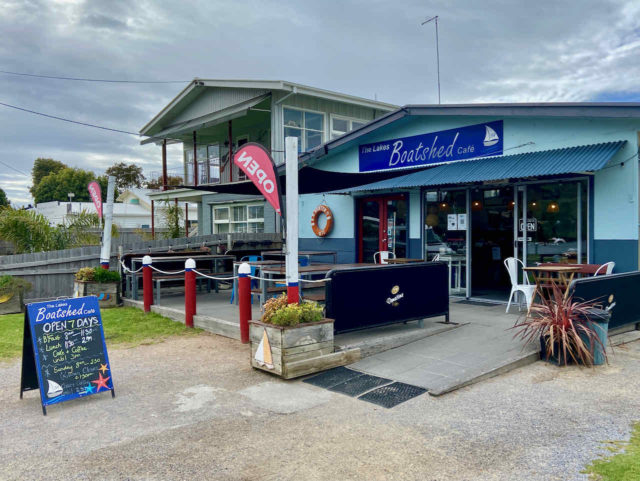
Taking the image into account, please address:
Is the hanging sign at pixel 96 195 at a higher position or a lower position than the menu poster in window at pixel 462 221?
higher

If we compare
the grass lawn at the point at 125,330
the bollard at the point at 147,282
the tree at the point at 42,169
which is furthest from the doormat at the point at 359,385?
the tree at the point at 42,169

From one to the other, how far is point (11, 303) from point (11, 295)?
0.17m

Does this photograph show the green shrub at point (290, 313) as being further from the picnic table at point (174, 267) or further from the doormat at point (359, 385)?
the picnic table at point (174, 267)

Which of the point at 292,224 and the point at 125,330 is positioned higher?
the point at 292,224

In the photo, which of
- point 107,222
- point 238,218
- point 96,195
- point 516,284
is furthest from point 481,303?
point 238,218

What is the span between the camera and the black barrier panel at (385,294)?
228 inches

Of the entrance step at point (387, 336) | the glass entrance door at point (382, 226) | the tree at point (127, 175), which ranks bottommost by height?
the entrance step at point (387, 336)

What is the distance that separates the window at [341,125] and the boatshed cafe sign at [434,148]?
5.96m

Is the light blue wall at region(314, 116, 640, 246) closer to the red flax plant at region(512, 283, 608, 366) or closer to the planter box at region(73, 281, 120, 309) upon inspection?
the red flax plant at region(512, 283, 608, 366)

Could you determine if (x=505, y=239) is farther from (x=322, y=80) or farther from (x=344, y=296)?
(x=322, y=80)

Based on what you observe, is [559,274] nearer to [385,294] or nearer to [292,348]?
[385,294]

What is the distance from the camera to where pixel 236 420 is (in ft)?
13.4

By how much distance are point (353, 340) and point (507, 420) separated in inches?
93.8

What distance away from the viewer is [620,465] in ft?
10.1
